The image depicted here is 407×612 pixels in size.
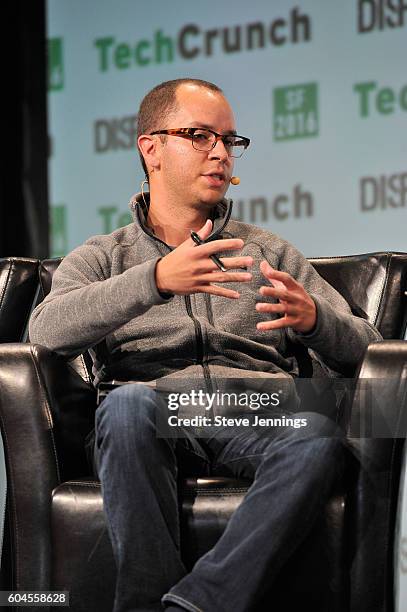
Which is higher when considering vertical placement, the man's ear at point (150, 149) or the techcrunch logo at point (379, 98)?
the techcrunch logo at point (379, 98)

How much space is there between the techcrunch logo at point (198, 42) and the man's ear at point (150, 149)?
1282mm

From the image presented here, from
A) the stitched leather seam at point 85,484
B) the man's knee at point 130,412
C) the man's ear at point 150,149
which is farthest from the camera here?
the man's ear at point 150,149

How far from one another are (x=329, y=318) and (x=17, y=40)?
2.45 metres

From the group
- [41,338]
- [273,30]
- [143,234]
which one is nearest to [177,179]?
[143,234]

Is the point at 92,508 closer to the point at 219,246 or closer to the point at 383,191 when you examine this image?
the point at 219,246

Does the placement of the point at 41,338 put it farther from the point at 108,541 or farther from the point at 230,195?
the point at 230,195

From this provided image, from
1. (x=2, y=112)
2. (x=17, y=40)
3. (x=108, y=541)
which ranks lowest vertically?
(x=108, y=541)

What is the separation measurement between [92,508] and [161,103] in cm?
97

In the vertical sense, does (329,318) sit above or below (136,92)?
below

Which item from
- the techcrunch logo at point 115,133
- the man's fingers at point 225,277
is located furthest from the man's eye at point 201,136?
the techcrunch logo at point 115,133

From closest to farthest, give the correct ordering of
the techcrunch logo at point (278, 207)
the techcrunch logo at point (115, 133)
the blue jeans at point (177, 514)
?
Result: the blue jeans at point (177, 514) < the techcrunch logo at point (278, 207) < the techcrunch logo at point (115, 133)

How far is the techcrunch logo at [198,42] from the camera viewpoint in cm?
338

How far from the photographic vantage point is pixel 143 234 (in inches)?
86.7

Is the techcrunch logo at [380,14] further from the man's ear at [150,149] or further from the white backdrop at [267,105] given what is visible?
the man's ear at [150,149]
